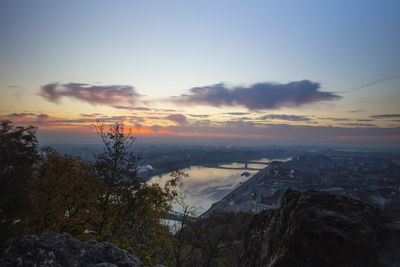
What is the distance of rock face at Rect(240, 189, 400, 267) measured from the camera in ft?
7.89

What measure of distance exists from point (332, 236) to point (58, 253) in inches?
130

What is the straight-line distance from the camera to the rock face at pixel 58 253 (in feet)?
7.98

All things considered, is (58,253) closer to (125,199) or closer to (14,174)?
(14,174)

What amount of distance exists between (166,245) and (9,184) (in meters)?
4.20

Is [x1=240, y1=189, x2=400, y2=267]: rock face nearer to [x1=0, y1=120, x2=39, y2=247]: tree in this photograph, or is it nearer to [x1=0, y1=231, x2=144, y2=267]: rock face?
[x1=0, y1=231, x2=144, y2=267]: rock face

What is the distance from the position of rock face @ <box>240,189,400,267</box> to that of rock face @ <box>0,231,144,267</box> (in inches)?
80.9

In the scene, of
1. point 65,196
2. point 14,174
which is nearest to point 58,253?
point 14,174

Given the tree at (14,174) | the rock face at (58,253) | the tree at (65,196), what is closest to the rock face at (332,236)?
the rock face at (58,253)

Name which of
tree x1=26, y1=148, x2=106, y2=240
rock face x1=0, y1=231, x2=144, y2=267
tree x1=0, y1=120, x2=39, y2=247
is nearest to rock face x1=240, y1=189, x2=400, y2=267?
rock face x1=0, y1=231, x2=144, y2=267

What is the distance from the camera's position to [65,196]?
585 cm

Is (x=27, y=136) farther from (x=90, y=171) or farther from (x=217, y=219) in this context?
(x=217, y=219)

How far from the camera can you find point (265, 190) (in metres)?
36.7

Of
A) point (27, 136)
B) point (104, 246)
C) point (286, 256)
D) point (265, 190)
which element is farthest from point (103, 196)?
point (265, 190)

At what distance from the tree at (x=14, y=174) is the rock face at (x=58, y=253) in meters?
0.99
